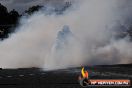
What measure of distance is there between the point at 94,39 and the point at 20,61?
7.31m

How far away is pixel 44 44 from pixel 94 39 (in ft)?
15.6

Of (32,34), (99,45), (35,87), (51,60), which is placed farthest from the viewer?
(32,34)

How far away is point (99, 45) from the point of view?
39.3m

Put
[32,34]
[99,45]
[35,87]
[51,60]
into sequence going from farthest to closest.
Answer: [32,34] → [99,45] → [51,60] → [35,87]

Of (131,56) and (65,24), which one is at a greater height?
(65,24)

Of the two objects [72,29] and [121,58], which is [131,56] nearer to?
[121,58]

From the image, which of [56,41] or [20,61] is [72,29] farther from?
[20,61]

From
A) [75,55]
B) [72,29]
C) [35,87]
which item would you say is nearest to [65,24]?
[72,29]

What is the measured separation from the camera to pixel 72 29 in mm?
43625

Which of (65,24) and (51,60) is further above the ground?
(65,24)

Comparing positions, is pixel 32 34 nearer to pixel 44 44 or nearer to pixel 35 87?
pixel 44 44

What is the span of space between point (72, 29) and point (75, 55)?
272 inches

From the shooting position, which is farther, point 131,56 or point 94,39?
point 94,39

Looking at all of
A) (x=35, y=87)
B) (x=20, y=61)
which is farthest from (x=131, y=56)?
(x=35, y=87)
